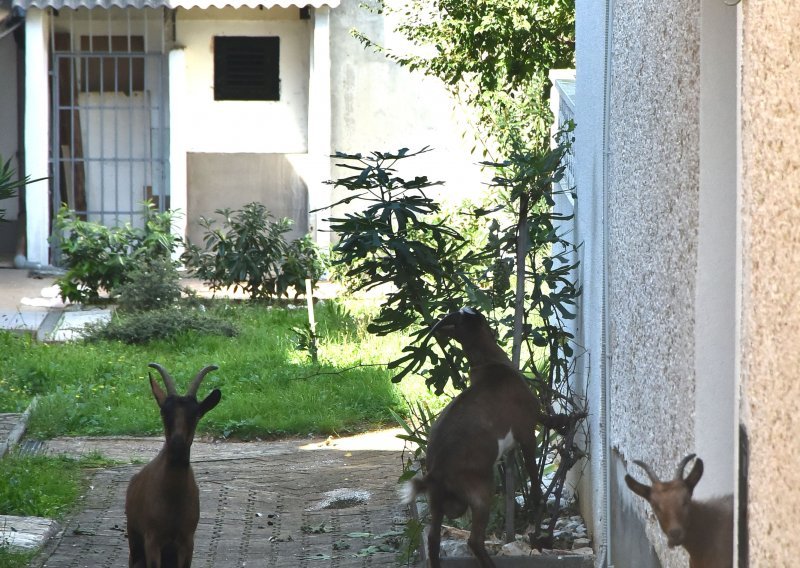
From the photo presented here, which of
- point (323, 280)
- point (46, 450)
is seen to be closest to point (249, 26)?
point (323, 280)

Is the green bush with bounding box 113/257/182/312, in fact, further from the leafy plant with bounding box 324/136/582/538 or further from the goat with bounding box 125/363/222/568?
the goat with bounding box 125/363/222/568

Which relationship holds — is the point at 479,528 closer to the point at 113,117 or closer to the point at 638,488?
the point at 638,488

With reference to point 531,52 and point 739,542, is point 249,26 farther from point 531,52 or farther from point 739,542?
point 739,542

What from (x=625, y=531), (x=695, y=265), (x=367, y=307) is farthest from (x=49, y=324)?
(x=695, y=265)

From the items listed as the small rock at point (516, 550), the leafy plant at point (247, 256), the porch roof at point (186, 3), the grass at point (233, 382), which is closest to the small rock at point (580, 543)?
the small rock at point (516, 550)

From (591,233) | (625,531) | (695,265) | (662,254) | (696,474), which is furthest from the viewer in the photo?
(591,233)

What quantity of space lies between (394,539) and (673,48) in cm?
412

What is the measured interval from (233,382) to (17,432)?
2.34 m

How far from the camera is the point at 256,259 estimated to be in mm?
15484

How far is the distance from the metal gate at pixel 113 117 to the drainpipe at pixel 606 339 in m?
13.5

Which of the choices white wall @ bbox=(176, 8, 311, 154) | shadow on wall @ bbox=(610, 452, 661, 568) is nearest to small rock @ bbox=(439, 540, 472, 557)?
shadow on wall @ bbox=(610, 452, 661, 568)

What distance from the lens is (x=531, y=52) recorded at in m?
15.1

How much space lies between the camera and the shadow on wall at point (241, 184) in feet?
65.4

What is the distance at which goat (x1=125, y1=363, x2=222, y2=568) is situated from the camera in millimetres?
5516
